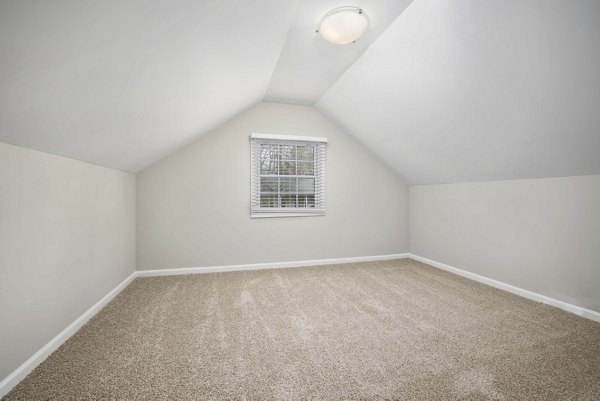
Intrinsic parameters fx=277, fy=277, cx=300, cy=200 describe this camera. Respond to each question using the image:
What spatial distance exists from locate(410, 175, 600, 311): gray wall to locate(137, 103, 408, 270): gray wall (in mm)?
890

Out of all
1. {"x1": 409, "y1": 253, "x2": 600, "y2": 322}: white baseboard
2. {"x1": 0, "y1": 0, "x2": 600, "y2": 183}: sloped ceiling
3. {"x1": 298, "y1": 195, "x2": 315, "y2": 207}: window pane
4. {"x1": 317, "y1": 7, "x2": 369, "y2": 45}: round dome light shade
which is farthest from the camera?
{"x1": 298, "y1": 195, "x2": 315, "y2": 207}: window pane

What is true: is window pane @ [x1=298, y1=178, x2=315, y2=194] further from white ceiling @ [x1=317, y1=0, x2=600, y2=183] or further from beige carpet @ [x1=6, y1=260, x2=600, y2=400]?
beige carpet @ [x1=6, y1=260, x2=600, y2=400]

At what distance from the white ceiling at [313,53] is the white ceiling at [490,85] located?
11 cm

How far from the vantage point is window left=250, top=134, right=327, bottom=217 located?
4.01 m

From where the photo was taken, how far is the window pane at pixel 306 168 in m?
4.26

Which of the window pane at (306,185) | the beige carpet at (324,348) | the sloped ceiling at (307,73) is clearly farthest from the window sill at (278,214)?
the sloped ceiling at (307,73)

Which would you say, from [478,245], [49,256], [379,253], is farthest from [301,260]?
[49,256]

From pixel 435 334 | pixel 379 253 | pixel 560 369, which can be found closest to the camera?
pixel 560 369

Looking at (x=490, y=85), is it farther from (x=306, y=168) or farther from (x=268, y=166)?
(x=268, y=166)

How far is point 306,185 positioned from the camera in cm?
429

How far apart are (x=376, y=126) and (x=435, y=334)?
2.54m

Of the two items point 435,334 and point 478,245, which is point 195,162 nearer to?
point 435,334

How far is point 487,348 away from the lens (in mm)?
1893

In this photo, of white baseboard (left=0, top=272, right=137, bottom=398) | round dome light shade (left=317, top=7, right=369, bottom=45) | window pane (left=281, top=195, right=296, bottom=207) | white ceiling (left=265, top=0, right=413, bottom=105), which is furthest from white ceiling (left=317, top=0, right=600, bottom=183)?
white baseboard (left=0, top=272, right=137, bottom=398)
